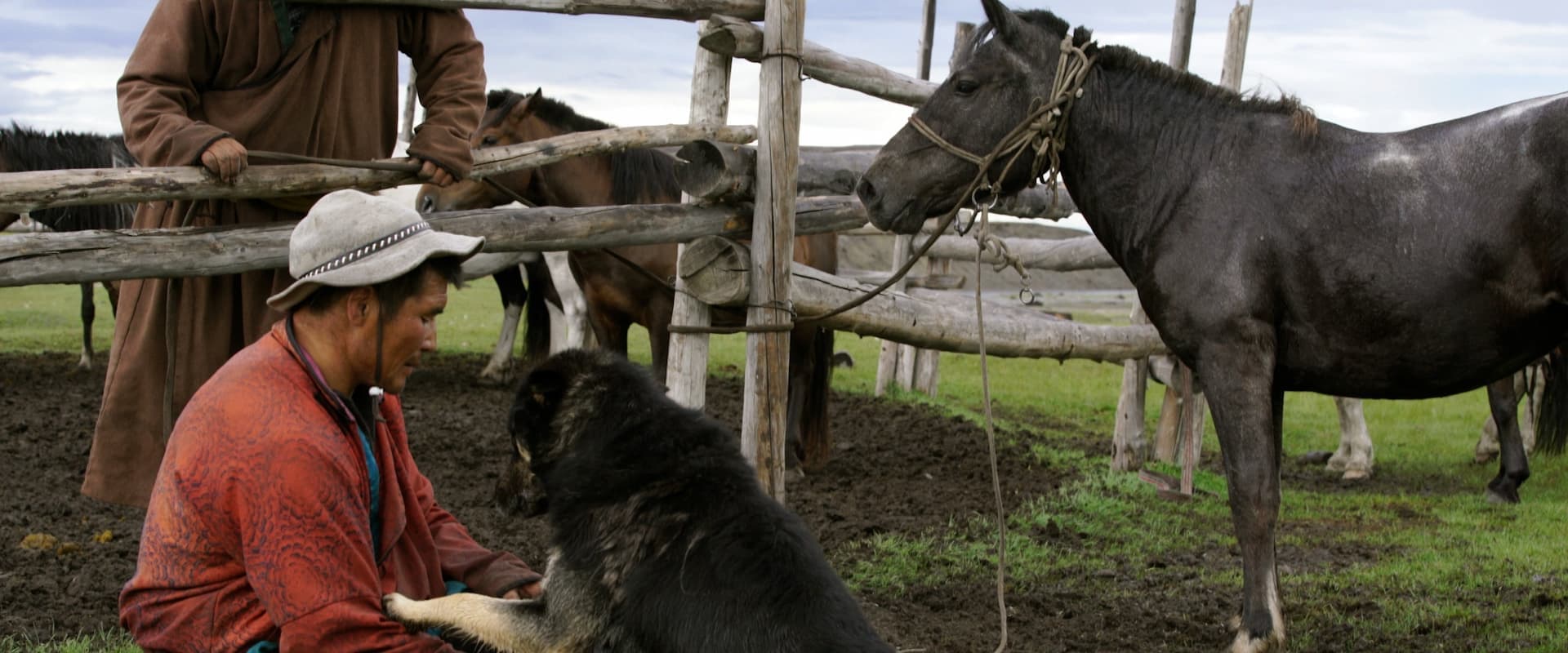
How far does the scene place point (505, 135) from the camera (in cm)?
815

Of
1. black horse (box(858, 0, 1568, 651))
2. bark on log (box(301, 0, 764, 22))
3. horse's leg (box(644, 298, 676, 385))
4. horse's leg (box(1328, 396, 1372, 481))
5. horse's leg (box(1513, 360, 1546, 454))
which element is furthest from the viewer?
horse's leg (box(1513, 360, 1546, 454))

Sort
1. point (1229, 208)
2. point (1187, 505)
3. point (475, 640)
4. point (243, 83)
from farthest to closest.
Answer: point (1187, 505) < point (1229, 208) < point (243, 83) < point (475, 640)

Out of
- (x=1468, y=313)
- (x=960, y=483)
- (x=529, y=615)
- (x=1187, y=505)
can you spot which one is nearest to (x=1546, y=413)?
(x=1187, y=505)

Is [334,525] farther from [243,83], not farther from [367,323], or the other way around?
[243,83]

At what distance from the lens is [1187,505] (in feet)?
25.6

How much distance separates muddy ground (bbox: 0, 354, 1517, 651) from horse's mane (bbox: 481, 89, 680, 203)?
1765 millimetres

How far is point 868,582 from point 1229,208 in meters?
2.12

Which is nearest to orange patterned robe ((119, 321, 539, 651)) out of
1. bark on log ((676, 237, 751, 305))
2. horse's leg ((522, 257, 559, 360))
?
bark on log ((676, 237, 751, 305))

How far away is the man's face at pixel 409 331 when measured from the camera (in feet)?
9.24

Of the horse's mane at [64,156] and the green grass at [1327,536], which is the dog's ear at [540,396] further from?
the horse's mane at [64,156]

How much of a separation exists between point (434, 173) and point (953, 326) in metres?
2.81

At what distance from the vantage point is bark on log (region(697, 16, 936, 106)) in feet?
16.7

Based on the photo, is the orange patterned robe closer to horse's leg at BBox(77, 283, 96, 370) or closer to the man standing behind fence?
the man standing behind fence

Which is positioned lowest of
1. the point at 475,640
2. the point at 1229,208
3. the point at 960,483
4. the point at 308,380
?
the point at 960,483
